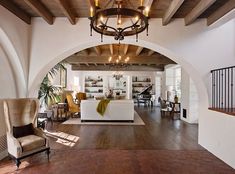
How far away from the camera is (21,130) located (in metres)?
3.87

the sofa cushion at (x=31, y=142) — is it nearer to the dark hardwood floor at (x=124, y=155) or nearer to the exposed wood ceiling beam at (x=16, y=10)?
the dark hardwood floor at (x=124, y=155)

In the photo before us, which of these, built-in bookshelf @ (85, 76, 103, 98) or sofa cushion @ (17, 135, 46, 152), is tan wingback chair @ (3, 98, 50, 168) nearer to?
sofa cushion @ (17, 135, 46, 152)

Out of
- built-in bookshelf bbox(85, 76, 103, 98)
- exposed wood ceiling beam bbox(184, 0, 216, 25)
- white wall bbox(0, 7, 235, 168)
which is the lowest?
built-in bookshelf bbox(85, 76, 103, 98)

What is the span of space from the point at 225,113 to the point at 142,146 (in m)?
1.98

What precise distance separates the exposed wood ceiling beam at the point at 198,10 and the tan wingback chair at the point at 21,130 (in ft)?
12.0

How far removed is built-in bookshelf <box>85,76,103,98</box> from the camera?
590 inches

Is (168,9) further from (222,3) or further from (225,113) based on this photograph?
(225,113)

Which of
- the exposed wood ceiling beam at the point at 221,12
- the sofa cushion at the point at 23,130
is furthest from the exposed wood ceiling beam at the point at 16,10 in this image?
the exposed wood ceiling beam at the point at 221,12

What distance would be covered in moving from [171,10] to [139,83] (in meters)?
11.3

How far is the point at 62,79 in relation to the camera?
10.4 m

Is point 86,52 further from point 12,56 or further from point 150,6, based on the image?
point 150,6

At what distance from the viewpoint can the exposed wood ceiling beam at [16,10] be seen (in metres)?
3.58

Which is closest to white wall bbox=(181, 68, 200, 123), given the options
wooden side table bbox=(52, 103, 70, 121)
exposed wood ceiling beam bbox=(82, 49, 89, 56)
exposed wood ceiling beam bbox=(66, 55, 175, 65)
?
exposed wood ceiling beam bbox=(66, 55, 175, 65)

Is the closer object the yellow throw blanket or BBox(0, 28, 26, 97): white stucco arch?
BBox(0, 28, 26, 97): white stucco arch
